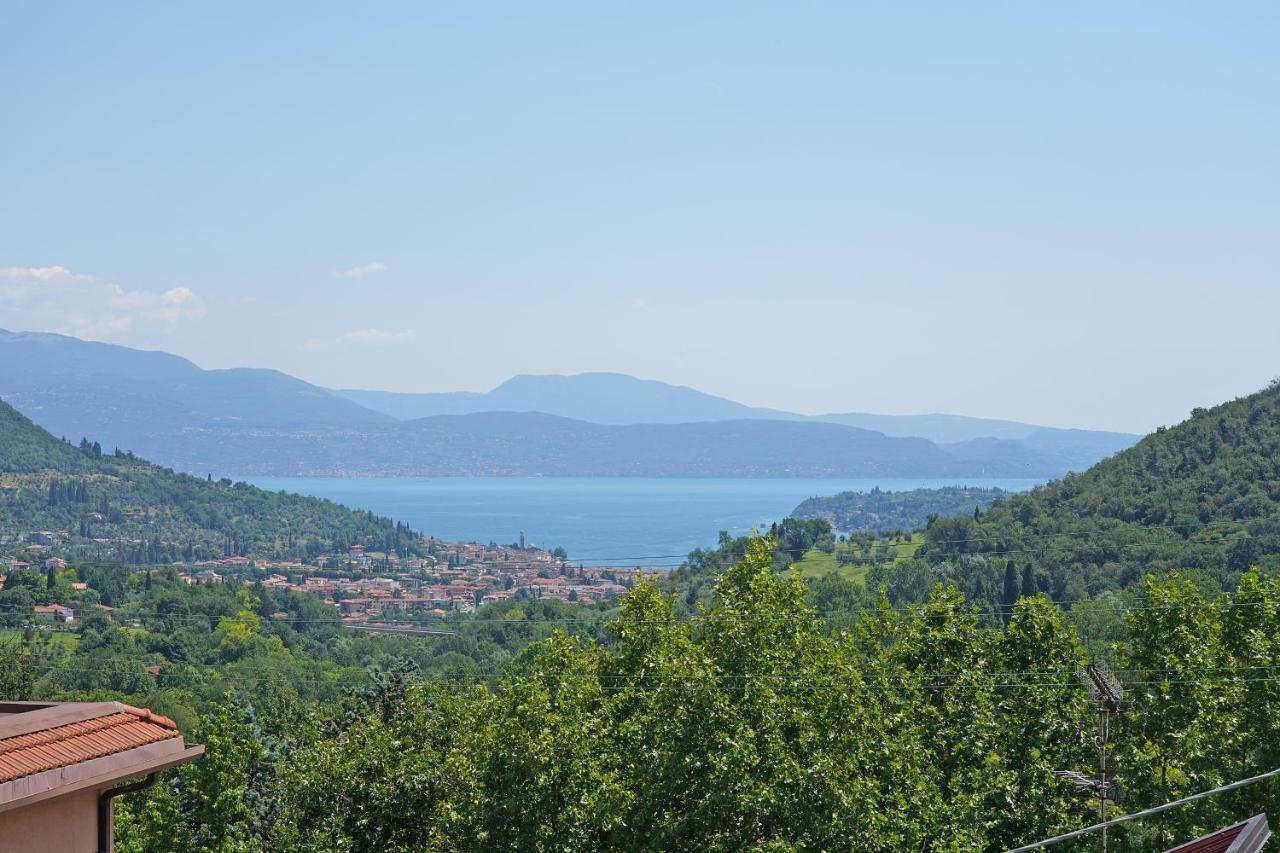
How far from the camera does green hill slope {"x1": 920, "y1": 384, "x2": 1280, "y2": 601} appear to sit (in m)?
55.3

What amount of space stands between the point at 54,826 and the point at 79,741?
36cm

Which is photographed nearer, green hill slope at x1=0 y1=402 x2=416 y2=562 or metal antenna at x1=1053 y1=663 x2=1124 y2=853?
metal antenna at x1=1053 y1=663 x2=1124 y2=853

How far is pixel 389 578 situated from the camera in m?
146

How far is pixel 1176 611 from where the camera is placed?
20953 mm

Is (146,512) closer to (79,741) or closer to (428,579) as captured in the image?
(428,579)

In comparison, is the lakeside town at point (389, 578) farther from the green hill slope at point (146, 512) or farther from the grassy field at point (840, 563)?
the grassy field at point (840, 563)

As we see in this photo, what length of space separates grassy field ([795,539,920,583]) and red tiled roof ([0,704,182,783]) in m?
72.1

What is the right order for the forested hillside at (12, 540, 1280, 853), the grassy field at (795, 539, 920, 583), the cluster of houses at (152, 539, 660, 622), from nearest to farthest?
the forested hillside at (12, 540, 1280, 853) → the grassy field at (795, 539, 920, 583) → the cluster of houses at (152, 539, 660, 622)

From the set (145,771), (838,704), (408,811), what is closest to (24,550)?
(408,811)

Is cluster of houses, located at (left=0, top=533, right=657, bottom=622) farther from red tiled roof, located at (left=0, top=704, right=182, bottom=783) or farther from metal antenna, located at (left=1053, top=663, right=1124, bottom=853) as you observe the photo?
red tiled roof, located at (left=0, top=704, right=182, bottom=783)

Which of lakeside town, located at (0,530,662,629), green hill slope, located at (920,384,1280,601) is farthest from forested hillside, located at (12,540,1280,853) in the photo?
lakeside town, located at (0,530,662,629)

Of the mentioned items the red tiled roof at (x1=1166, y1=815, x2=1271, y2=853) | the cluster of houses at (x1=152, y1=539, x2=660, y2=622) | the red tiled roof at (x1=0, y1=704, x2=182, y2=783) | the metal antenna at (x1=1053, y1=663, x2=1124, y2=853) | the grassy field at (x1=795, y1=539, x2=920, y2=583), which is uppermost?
the red tiled roof at (x1=0, y1=704, x2=182, y2=783)

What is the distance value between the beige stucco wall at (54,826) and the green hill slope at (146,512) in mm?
146331

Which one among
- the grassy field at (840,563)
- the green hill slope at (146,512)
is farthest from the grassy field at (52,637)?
the green hill slope at (146,512)
